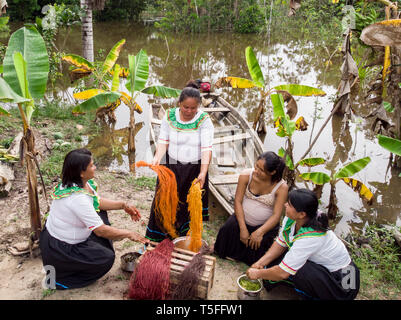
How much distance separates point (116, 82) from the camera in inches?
255

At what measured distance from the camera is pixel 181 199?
339cm

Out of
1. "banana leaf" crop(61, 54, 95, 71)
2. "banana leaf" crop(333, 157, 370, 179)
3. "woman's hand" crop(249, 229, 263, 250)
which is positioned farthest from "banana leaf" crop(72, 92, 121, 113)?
"banana leaf" crop(333, 157, 370, 179)

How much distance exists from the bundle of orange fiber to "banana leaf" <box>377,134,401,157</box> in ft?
8.21

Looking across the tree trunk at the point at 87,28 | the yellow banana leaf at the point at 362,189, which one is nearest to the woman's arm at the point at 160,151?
the yellow banana leaf at the point at 362,189

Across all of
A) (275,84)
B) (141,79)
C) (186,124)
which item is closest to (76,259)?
(186,124)

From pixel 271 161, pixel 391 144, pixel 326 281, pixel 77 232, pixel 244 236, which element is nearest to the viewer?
pixel 326 281

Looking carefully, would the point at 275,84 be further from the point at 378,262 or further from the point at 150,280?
the point at 150,280

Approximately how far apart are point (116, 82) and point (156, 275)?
471cm

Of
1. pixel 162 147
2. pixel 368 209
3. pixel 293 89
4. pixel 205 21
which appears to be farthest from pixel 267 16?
pixel 162 147

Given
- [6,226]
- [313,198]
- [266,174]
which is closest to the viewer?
[313,198]

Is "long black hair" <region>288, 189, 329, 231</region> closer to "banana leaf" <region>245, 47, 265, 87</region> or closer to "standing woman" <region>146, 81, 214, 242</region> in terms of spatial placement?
"standing woman" <region>146, 81, 214, 242</region>

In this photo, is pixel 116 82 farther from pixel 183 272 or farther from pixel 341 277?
pixel 341 277

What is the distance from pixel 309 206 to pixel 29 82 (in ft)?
9.26
